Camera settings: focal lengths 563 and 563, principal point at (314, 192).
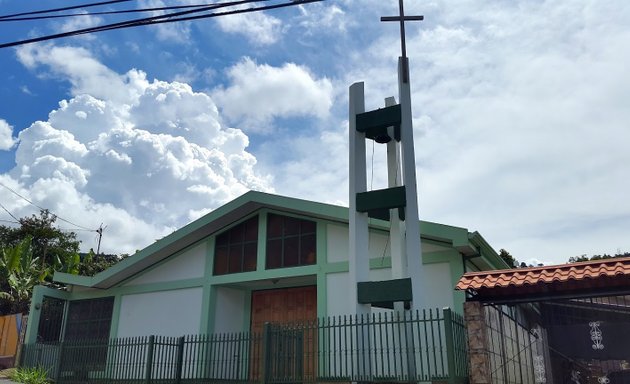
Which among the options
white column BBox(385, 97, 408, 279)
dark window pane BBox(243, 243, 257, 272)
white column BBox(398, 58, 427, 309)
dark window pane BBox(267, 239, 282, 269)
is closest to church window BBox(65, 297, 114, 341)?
dark window pane BBox(243, 243, 257, 272)

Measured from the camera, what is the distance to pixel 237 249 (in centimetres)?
1506

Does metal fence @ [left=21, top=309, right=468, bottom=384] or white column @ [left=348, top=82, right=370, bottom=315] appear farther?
white column @ [left=348, top=82, right=370, bottom=315]

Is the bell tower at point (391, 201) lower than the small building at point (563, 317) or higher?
higher

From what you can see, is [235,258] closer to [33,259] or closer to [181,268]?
[181,268]

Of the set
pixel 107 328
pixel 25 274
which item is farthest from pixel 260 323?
pixel 25 274

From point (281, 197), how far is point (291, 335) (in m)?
4.06

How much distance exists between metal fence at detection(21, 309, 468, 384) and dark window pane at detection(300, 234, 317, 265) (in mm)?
1719

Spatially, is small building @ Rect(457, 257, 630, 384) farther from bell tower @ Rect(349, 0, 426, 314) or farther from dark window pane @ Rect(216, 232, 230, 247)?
dark window pane @ Rect(216, 232, 230, 247)

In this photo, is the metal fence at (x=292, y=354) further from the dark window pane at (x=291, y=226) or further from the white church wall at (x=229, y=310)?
the dark window pane at (x=291, y=226)

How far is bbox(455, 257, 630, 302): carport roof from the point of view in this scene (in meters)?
8.31

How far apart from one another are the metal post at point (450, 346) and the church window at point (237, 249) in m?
6.70

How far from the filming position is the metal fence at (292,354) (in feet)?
31.3

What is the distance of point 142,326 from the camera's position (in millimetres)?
15789

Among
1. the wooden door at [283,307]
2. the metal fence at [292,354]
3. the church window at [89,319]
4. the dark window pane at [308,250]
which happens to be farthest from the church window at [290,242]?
the church window at [89,319]
